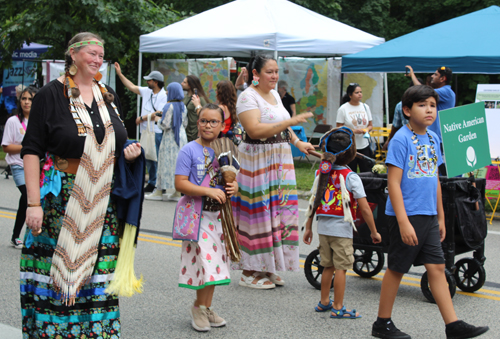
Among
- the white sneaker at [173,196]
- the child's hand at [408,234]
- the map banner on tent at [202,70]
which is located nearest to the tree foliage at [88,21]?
the map banner on tent at [202,70]

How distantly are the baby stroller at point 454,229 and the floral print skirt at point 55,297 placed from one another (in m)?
2.34

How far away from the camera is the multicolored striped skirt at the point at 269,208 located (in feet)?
17.9

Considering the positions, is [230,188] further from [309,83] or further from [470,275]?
[309,83]

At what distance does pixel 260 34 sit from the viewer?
12.2 metres

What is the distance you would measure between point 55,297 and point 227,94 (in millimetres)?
4212

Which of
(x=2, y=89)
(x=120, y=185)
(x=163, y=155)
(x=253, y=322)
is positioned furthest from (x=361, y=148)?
(x=2, y=89)

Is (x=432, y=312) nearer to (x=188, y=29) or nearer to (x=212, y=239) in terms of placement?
(x=212, y=239)

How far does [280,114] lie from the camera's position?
5391 millimetres

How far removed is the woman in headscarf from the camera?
35.0ft

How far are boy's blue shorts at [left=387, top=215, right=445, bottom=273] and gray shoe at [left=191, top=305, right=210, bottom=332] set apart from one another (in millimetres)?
1399

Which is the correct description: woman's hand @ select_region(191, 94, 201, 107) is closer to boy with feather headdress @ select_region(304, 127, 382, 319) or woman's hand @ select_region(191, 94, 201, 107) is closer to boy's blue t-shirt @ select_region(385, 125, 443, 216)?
boy with feather headdress @ select_region(304, 127, 382, 319)

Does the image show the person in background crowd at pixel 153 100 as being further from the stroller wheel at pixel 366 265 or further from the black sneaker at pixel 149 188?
the stroller wheel at pixel 366 265

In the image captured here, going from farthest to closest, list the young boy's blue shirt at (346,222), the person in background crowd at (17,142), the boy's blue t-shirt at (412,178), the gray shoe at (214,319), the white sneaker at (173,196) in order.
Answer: the white sneaker at (173,196)
the person in background crowd at (17,142)
the young boy's blue shirt at (346,222)
the gray shoe at (214,319)
the boy's blue t-shirt at (412,178)

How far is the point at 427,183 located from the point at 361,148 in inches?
241
